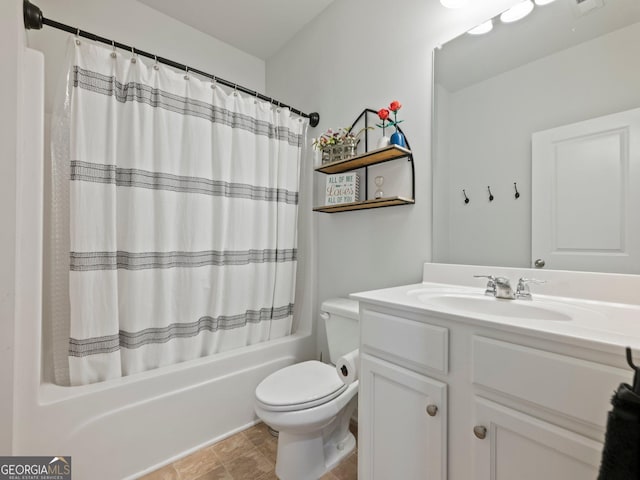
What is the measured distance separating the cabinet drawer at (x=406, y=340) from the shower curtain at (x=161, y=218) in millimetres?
983

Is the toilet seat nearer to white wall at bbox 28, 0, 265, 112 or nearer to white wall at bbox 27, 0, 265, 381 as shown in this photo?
white wall at bbox 27, 0, 265, 381

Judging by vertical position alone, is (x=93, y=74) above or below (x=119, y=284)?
above

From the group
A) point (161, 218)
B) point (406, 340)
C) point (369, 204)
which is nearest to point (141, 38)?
point (161, 218)

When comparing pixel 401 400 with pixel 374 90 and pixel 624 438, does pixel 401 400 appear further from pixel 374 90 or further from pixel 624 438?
pixel 374 90

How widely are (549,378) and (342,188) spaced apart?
4.19 feet

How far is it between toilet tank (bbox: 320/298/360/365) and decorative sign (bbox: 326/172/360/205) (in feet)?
1.96

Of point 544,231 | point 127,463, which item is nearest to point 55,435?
point 127,463

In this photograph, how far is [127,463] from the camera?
1.29 metres

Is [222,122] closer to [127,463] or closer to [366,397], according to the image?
[366,397]

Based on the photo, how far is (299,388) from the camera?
1.30m

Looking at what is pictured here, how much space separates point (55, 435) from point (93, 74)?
60.3 inches

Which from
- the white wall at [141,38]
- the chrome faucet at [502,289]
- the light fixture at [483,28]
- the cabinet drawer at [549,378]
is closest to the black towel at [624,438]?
the cabinet drawer at [549,378]

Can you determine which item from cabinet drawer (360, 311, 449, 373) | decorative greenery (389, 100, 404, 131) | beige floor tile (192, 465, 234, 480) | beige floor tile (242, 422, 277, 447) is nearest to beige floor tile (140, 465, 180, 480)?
beige floor tile (192, 465, 234, 480)

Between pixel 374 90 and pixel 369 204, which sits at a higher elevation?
pixel 374 90
